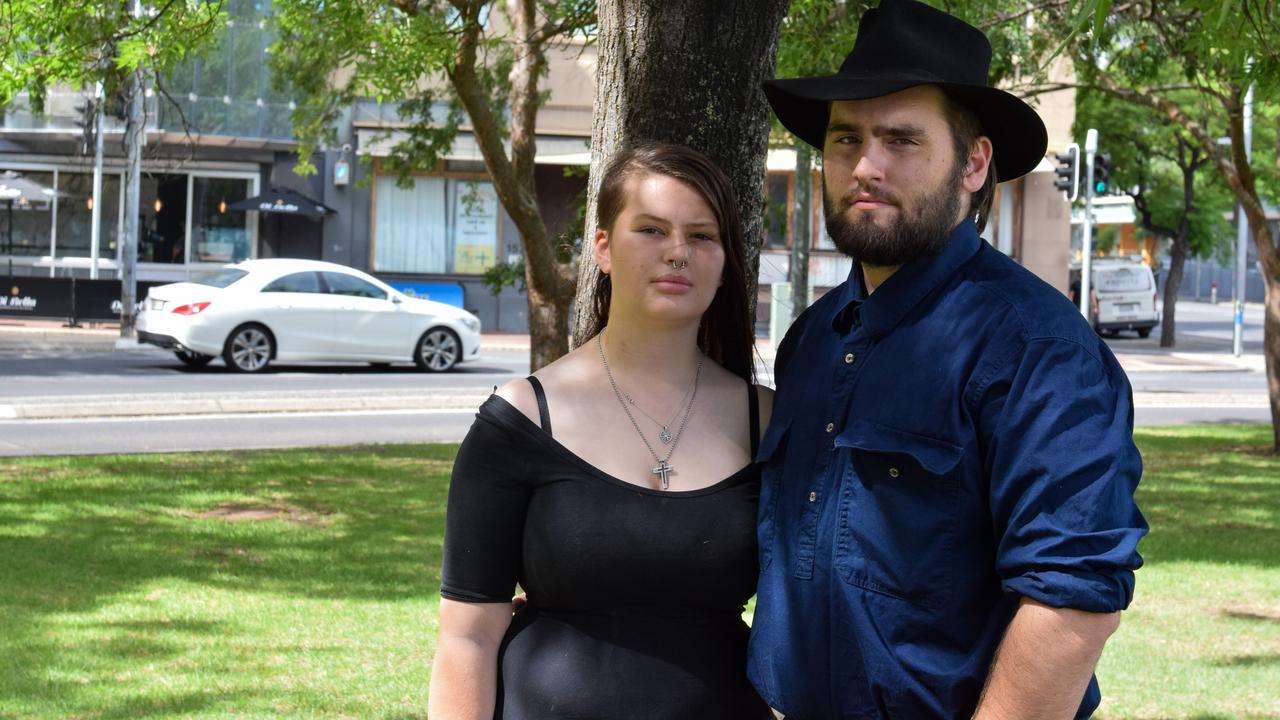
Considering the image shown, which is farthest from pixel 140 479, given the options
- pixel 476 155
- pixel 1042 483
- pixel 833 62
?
pixel 476 155

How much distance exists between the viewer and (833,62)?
1032 centimetres

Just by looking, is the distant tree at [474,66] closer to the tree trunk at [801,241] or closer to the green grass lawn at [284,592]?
the green grass lawn at [284,592]

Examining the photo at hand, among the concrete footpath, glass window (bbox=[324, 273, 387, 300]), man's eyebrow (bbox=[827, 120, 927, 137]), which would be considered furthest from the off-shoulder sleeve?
glass window (bbox=[324, 273, 387, 300])

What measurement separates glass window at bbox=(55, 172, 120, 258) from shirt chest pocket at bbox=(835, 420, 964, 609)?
3202cm

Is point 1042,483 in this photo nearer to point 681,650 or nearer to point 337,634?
point 681,650

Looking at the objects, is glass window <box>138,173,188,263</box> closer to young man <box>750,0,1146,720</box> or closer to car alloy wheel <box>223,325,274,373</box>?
car alloy wheel <box>223,325,274,373</box>

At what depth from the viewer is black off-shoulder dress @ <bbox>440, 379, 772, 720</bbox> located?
2654 millimetres

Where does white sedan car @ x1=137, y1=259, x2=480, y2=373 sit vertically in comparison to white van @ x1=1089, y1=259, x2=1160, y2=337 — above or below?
below

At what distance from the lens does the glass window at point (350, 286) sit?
2092 centimetres

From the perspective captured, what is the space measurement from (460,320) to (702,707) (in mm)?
19597

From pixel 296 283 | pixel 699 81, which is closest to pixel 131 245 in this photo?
pixel 296 283

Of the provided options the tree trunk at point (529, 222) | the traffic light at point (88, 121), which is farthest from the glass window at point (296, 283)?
the tree trunk at point (529, 222)

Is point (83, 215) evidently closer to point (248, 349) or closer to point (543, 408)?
point (248, 349)

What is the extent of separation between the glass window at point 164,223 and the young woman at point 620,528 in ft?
100
